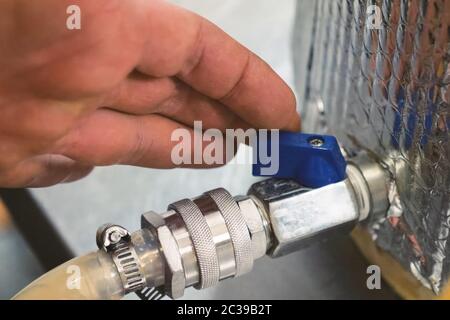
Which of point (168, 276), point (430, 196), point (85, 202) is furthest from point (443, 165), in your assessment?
point (85, 202)

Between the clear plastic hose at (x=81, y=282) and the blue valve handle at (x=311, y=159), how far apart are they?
0.31 ft

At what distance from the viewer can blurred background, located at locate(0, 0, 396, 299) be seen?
0.39m

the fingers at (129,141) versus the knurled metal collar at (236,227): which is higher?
the fingers at (129,141)

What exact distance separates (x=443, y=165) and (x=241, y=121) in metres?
0.11

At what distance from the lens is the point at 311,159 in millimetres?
325

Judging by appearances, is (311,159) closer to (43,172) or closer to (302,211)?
(302,211)

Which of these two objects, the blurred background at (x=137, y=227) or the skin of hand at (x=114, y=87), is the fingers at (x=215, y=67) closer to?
the skin of hand at (x=114, y=87)

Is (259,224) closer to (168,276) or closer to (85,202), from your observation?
(168,276)

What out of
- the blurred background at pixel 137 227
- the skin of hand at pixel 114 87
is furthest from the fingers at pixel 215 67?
the blurred background at pixel 137 227

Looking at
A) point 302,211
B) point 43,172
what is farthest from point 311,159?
point 43,172

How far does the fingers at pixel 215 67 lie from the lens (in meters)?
0.29

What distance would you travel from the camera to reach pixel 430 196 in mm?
308

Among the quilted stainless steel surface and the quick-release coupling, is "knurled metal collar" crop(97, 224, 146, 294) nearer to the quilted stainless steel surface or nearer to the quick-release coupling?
the quick-release coupling

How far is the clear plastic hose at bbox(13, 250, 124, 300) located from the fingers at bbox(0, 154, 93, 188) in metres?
0.06
